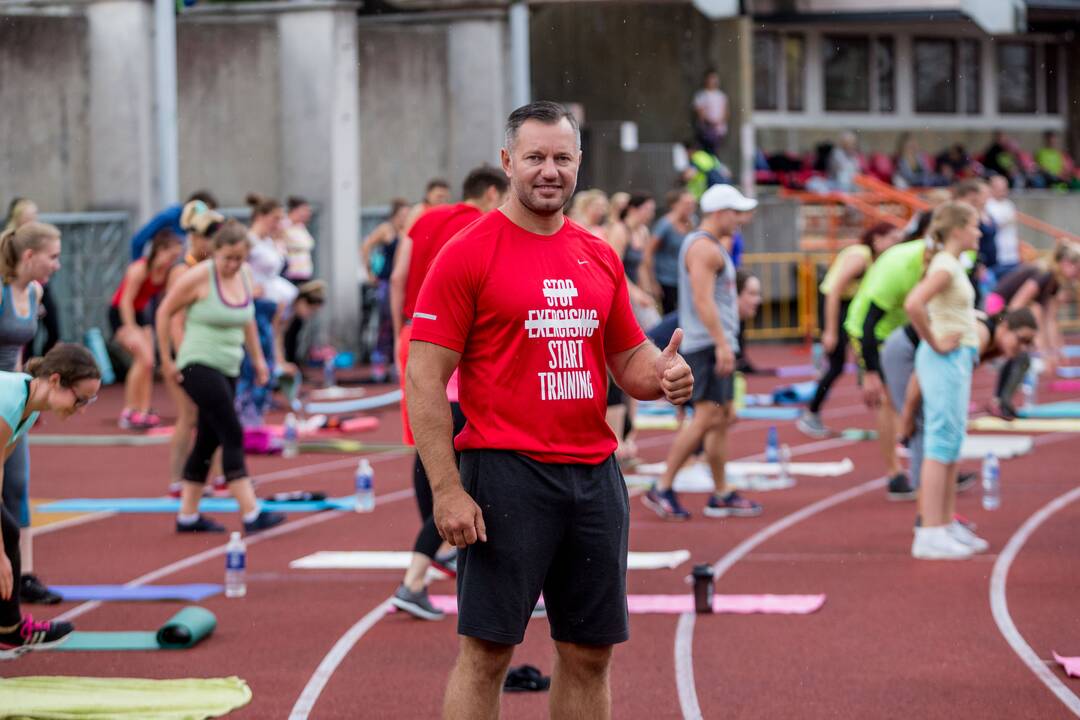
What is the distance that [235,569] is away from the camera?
8.91m

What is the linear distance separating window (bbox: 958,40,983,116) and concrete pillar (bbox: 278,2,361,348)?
17.2m

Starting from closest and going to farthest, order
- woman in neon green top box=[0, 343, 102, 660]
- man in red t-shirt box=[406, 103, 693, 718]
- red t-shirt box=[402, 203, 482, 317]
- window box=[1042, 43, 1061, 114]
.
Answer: man in red t-shirt box=[406, 103, 693, 718]
woman in neon green top box=[0, 343, 102, 660]
red t-shirt box=[402, 203, 482, 317]
window box=[1042, 43, 1061, 114]

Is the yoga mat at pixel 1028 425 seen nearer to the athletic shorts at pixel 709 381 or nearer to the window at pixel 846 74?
→ the athletic shorts at pixel 709 381

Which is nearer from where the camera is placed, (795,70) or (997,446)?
(997,446)

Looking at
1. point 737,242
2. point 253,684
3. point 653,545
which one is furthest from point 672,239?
point 253,684

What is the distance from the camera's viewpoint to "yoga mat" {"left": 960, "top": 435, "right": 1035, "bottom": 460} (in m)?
14.1

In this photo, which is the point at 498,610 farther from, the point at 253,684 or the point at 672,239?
the point at 672,239

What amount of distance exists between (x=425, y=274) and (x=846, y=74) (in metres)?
29.0

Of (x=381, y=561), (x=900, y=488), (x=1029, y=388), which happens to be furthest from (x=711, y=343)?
(x=1029, y=388)

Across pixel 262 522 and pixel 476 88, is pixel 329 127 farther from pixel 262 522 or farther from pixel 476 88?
pixel 262 522

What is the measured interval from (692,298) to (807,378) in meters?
10.4

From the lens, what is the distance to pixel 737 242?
19.8m

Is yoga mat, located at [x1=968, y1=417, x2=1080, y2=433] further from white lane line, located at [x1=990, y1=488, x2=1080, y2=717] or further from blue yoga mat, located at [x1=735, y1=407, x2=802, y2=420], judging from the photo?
white lane line, located at [x1=990, y1=488, x2=1080, y2=717]

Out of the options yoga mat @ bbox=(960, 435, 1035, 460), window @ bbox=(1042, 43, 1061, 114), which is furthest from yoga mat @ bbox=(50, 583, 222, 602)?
window @ bbox=(1042, 43, 1061, 114)
